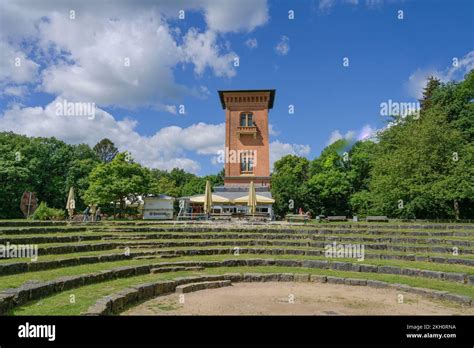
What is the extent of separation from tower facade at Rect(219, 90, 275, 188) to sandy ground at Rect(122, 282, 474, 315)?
30.2 metres

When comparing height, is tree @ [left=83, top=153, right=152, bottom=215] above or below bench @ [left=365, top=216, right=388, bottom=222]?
above

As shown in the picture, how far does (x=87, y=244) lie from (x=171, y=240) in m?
4.06

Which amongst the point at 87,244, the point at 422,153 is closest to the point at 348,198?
the point at 422,153

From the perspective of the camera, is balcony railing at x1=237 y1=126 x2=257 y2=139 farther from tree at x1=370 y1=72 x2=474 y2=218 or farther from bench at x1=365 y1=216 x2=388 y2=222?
bench at x1=365 y1=216 x2=388 y2=222

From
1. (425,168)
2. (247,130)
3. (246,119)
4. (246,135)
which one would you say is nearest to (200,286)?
(425,168)

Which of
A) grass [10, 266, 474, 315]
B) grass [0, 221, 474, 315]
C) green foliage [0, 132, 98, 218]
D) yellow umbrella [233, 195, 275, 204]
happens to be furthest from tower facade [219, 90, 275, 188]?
grass [10, 266, 474, 315]

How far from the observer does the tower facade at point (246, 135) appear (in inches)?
1588

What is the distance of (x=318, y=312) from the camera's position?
7.66m

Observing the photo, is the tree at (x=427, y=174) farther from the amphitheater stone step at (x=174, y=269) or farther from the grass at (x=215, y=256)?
the amphitheater stone step at (x=174, y=269)

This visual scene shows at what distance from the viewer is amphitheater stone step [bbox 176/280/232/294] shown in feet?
30.7

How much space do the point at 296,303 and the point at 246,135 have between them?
33.8 m

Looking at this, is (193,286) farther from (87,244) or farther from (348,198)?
(348,198)

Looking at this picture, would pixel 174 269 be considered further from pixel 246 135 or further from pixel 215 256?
pixel 246 135

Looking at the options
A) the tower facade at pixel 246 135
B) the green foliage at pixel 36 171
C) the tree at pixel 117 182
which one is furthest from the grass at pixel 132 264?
the green foliage at pixel 36 171
